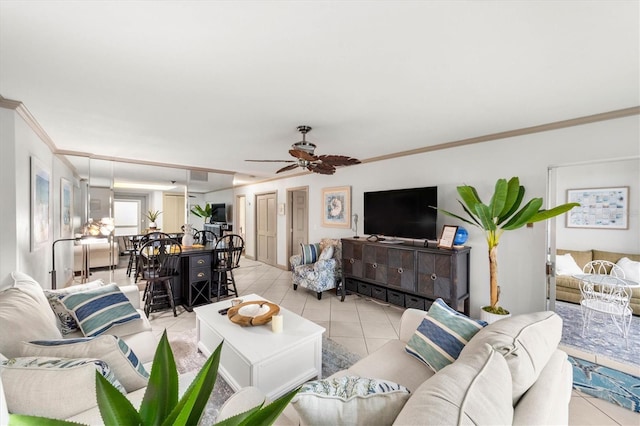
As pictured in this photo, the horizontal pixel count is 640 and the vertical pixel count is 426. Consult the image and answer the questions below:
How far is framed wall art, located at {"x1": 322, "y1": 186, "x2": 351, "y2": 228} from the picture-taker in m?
4.82

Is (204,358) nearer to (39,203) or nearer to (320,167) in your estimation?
(320,167)

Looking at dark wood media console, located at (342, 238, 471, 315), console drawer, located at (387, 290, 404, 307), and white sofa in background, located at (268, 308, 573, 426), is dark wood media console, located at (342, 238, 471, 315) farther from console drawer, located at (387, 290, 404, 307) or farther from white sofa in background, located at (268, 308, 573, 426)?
white sofa in background, located at (268, 308, 573, 426)

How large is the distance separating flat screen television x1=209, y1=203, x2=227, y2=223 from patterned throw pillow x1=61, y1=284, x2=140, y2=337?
15.6 feet

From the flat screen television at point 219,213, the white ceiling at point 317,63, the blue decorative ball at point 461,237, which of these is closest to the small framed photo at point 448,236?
the blue decorative ball at point 461,237

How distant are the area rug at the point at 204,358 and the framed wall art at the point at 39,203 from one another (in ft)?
6.15

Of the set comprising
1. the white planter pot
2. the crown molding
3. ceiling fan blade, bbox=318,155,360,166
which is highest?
the crown molding

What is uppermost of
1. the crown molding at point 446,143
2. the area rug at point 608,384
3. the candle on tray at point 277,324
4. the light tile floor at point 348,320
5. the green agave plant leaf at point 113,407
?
the crown molding at point 446,143

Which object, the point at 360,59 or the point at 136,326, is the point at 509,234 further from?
the point at 136,326

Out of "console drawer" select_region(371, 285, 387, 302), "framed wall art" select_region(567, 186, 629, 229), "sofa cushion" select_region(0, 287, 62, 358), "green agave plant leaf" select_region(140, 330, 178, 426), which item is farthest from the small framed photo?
"sofa cushion" select_region(0, 287, 62, 358)

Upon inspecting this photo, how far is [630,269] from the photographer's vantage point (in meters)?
3.23

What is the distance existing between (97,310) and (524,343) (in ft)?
8.63

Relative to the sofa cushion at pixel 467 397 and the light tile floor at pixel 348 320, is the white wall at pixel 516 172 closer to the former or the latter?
the light tile floor at pixel 348 320

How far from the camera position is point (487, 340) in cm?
117

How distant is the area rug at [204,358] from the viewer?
79.1 inches
